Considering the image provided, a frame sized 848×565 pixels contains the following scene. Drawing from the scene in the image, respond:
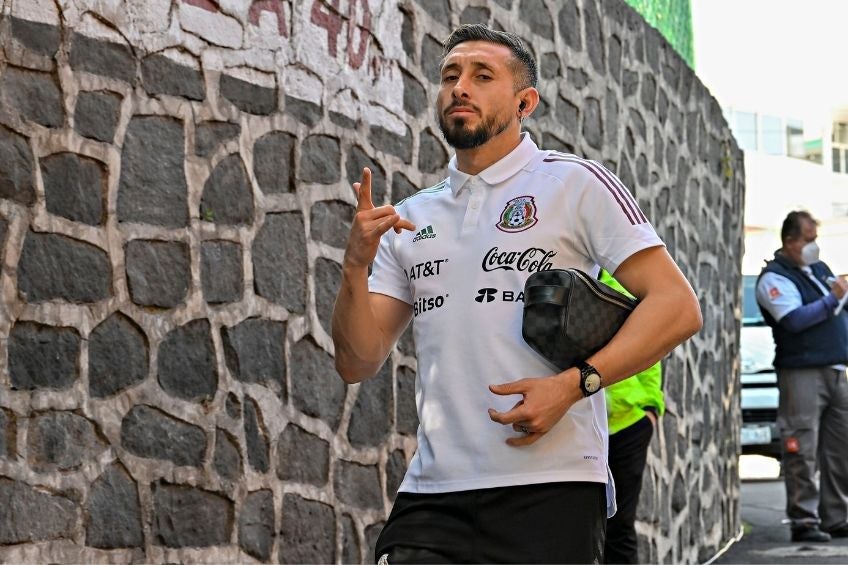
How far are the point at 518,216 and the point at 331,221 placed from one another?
2.54 m

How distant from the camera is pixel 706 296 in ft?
33.6

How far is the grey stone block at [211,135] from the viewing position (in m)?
5.13

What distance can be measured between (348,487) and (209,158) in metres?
1.52

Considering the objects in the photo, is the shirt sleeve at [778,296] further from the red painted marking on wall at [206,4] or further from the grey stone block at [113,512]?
the grey stone block at [113,512]

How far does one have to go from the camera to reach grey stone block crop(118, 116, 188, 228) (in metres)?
4.82

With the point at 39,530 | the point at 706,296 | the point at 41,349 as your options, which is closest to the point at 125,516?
the point at 39,530

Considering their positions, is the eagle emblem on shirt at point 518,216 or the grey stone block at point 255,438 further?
the grey stone block at point 255,438

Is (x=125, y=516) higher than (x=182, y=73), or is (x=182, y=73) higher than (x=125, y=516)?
(x=182, y=73)

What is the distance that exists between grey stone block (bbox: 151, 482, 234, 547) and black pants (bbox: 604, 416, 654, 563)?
185cm

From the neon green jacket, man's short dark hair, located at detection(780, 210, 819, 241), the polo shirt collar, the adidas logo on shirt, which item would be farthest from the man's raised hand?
man's short dark hair, located at detection(780, 210, 819, 241)

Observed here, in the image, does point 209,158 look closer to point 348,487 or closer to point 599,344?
point 348,487

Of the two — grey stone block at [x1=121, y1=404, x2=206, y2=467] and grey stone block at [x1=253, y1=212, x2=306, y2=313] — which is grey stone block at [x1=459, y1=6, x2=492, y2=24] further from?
grey stone block at [x1=121, y1=404, x2=206, y2=467]

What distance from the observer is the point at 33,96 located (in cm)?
449

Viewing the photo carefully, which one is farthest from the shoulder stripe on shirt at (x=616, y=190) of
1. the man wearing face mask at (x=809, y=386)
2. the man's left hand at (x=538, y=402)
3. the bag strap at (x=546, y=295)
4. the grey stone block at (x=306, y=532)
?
the man wearing face mask at (x=809, y=386)
